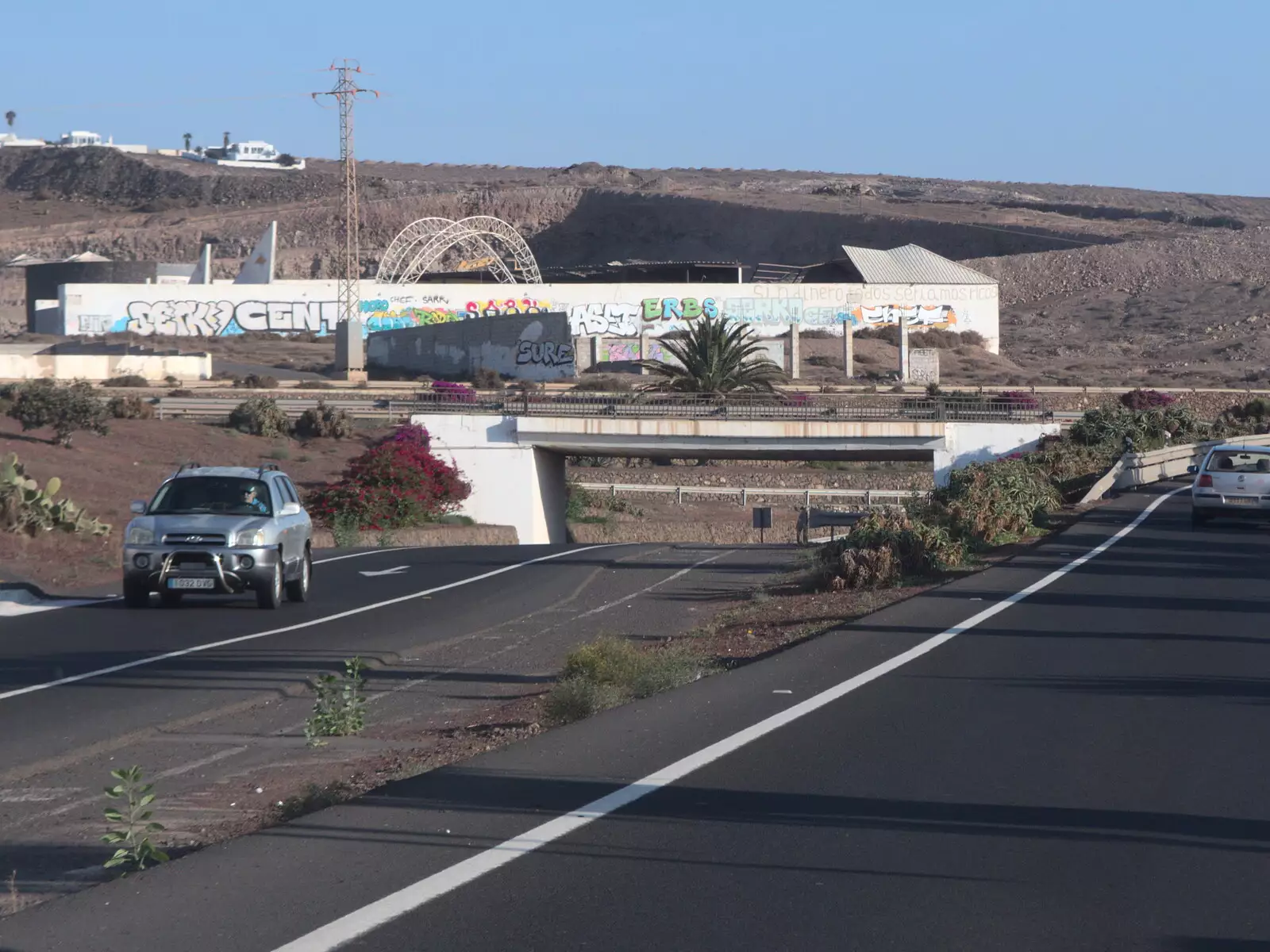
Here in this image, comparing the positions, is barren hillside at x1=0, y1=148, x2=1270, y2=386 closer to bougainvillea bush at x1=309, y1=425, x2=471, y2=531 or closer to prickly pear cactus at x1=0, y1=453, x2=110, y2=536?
bougainvillea bush at x1=309, y1=425, x2=471, y2=531

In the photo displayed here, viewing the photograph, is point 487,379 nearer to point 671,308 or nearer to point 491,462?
Answer: point 671,308

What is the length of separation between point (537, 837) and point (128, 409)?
4285 centimetres

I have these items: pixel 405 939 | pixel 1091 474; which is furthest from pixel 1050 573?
pixel 1091 474

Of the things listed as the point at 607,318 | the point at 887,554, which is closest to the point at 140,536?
the point at 887,554

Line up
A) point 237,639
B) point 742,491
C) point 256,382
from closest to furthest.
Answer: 1. point 237,639
2. point 742,491
3. point 256,382

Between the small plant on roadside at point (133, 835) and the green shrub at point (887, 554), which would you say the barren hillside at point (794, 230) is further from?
the small plant on roadside at point (133, 835)

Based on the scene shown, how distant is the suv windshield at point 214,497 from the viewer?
17828 millimetres

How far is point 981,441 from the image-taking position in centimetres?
4544

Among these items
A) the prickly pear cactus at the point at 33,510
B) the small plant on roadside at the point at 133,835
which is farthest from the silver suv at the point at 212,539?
the small plant on roadside at the point at 133,835

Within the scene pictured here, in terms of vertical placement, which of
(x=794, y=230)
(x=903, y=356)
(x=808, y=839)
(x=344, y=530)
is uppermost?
(x=794, y=230)

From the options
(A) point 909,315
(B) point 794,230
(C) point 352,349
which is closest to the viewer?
(C) point 352,349

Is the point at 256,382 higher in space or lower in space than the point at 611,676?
higher

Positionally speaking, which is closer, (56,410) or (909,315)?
(56,410)

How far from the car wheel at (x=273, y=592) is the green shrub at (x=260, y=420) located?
97.3 feet
